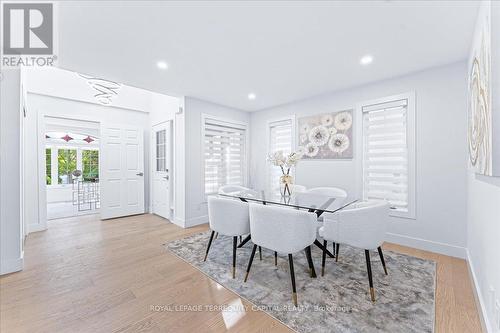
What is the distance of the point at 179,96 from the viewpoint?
3.92 metres

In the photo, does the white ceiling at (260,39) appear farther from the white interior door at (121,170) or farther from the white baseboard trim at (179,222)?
the white baseboard trim at (179,222)

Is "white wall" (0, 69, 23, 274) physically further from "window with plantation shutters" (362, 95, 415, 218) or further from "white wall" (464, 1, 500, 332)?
"window with plantation shutters" (362, 95, 415, 218)

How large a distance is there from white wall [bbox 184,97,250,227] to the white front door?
67cm

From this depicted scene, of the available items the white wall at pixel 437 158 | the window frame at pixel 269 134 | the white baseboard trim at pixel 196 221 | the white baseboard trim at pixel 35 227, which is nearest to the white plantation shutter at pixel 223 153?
the white baseboard trim at pixel 196 221

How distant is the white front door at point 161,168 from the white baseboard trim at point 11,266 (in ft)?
7.38

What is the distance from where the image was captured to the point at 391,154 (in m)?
3.07

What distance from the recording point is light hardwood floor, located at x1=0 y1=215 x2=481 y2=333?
1.53 meters

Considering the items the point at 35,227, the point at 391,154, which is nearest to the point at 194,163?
the point at 35,227

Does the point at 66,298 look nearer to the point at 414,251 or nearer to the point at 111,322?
the point at 111,322

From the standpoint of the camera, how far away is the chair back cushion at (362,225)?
1791 mm

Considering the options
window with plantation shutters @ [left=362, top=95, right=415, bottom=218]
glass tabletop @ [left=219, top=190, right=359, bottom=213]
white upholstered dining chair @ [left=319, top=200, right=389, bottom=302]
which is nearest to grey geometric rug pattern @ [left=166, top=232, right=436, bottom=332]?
white upholstered dining chair @ [left=319, top=200, right=389, bottom=302]

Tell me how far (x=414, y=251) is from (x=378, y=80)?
2433 mm

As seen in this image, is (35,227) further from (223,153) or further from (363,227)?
(363,227)

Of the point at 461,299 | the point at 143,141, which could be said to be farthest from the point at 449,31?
the point at 143,141
